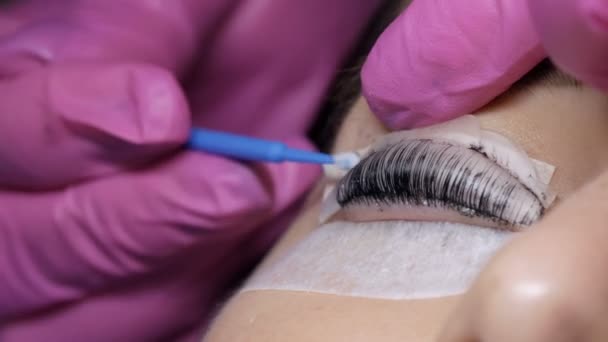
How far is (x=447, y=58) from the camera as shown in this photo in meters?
0.53

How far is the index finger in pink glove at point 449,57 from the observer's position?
19.9 inches

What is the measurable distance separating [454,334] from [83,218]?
50 cm

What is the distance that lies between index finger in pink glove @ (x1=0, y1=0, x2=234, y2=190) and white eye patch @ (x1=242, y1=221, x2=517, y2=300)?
0.70 feet

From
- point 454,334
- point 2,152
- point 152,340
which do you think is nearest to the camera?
point 454,334

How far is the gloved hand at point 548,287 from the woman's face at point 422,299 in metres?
0.11

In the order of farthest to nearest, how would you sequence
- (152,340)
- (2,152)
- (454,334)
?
1. (152,340)
2. (2,152)
3. (454,334)

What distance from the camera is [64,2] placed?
2.60ft

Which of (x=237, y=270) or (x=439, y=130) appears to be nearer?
(x=439, y=130)

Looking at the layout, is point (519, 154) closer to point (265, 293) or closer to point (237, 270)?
point (265, 293)

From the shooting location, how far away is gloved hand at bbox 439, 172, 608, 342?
32 centimetres

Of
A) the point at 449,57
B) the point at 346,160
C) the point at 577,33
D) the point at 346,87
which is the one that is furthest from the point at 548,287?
the point at 346,87

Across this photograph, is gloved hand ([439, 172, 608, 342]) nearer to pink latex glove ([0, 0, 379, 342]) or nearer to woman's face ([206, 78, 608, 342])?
woman's face ([206, 78, 608, 342])

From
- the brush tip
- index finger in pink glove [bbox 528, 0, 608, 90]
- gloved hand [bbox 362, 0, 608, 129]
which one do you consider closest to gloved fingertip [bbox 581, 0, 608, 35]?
index finger in pink glove [bbox 528, 0, 608, 90]

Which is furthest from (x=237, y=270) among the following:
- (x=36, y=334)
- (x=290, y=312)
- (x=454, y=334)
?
(x=454, y=334)
